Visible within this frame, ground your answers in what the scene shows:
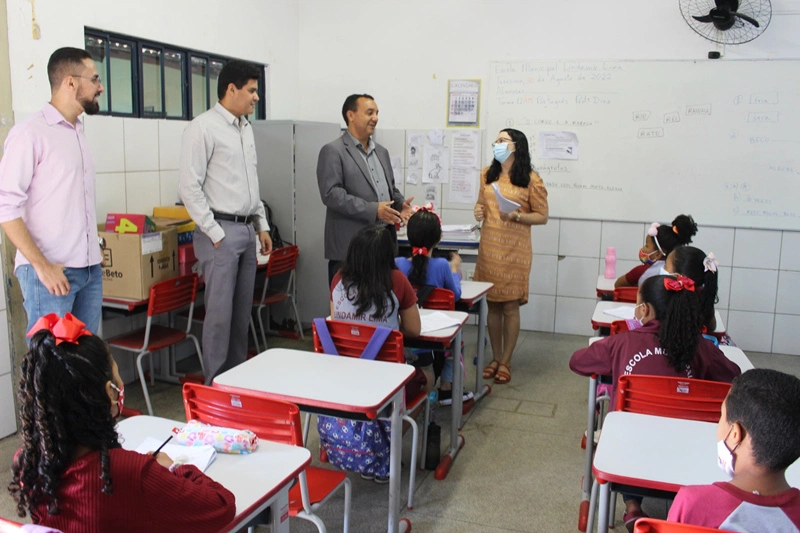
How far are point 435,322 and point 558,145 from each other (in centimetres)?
276

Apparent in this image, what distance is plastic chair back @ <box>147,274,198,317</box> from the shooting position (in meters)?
3.77

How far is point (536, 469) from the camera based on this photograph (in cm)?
332

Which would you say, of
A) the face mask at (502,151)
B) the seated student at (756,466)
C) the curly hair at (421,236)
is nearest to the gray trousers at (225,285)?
the curly hair at (421,236)

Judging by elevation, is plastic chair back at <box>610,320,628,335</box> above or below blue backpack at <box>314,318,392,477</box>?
above

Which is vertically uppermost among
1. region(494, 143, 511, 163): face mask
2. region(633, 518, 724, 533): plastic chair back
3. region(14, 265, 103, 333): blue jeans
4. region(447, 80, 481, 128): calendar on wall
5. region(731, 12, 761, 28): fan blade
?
region(731, 12, 761, 28): fan blade

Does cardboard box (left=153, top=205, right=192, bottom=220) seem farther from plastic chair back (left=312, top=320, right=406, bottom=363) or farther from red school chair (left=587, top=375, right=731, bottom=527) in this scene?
red school chair (left=587, top=375, right=731, bottom=527)

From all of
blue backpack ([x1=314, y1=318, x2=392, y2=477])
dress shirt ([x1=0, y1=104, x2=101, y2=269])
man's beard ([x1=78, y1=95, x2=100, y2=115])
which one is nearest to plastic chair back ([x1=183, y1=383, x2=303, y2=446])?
blue backpack ([x1=314, y1=318, x2=392, y2=477])

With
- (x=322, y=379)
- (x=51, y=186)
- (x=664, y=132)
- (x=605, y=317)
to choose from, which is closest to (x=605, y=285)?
(x=605, y=317)

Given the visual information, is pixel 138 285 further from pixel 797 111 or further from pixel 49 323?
pixel 797 111

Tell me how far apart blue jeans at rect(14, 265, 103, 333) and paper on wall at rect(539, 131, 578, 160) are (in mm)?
3506

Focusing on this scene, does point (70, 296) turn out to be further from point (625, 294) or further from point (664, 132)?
point (664, 132)

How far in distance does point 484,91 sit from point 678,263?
119 inches

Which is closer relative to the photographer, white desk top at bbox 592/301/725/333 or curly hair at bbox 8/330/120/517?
curly hair at bbox 8/330/120/517

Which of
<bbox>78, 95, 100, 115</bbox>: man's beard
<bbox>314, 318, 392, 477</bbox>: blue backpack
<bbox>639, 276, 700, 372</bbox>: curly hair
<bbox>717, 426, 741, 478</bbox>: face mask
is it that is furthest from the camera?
<bbox>78, 95, 100, 115</bbox>: man's beard
